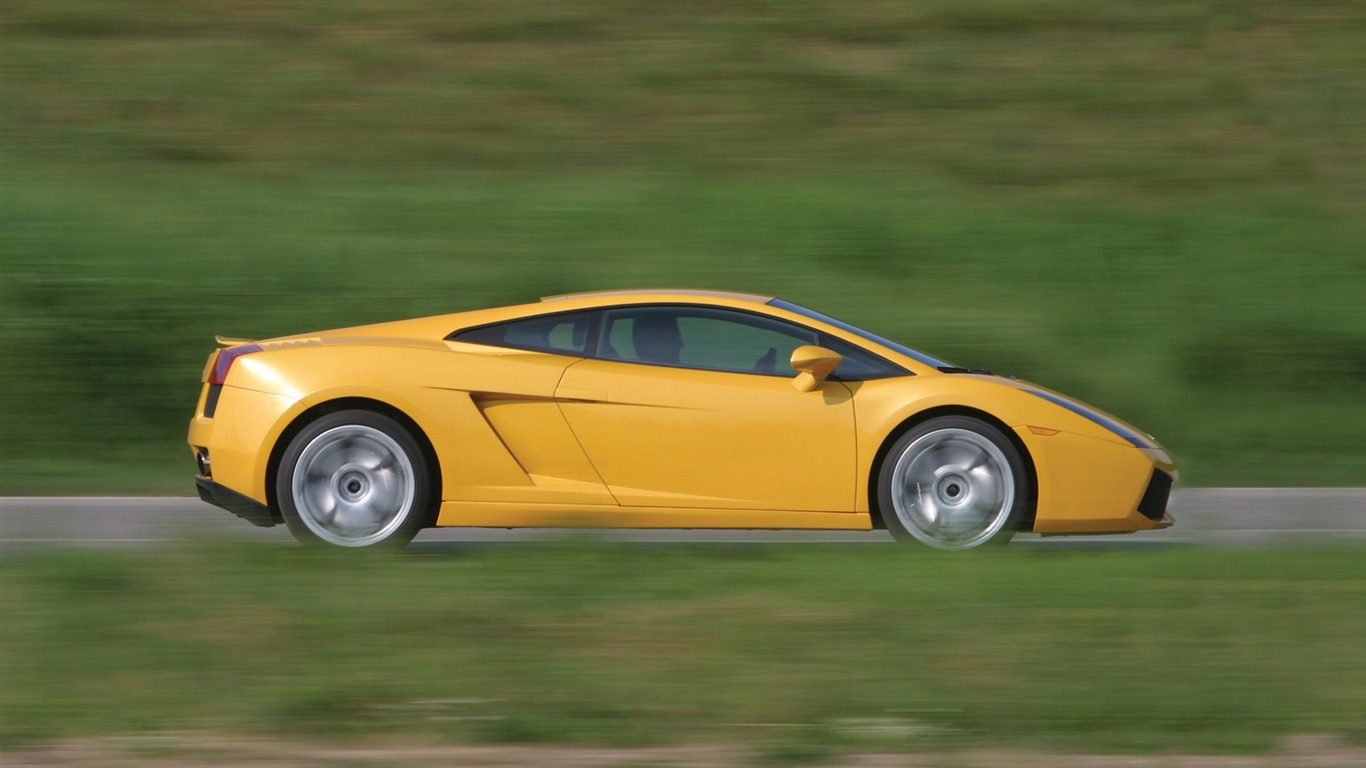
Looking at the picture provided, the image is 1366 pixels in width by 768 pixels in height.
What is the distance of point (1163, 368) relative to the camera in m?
11.9

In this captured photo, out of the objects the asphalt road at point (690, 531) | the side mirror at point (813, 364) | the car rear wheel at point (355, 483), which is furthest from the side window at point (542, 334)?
the side mirror at point (813, 364)

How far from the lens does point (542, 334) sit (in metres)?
7.15

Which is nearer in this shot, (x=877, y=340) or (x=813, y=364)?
(x=813, y=364)

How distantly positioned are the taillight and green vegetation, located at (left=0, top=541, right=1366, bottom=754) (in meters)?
1.06

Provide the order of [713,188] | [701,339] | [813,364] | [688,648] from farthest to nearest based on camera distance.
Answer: [713,188]
[701,339]
[813,364]
[688,648]

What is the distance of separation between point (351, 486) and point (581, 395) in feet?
3.54

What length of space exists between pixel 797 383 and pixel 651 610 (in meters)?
1.71

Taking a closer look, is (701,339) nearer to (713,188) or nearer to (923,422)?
(923,422)

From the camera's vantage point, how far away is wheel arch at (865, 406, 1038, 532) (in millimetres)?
6902

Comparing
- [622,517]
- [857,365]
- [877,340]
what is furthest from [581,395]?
[877,340]

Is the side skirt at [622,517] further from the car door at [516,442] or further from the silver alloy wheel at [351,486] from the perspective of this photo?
the silver alloy wheel at [351,486]

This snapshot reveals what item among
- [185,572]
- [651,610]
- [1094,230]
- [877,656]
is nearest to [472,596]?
[651,610]

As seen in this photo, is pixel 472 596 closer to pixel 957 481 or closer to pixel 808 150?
pixel 957 481

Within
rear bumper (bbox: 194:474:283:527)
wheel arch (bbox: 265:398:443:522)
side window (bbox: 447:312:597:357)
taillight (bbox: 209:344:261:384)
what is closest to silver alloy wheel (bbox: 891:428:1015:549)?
side window (bbox: 447:312:597:357)
